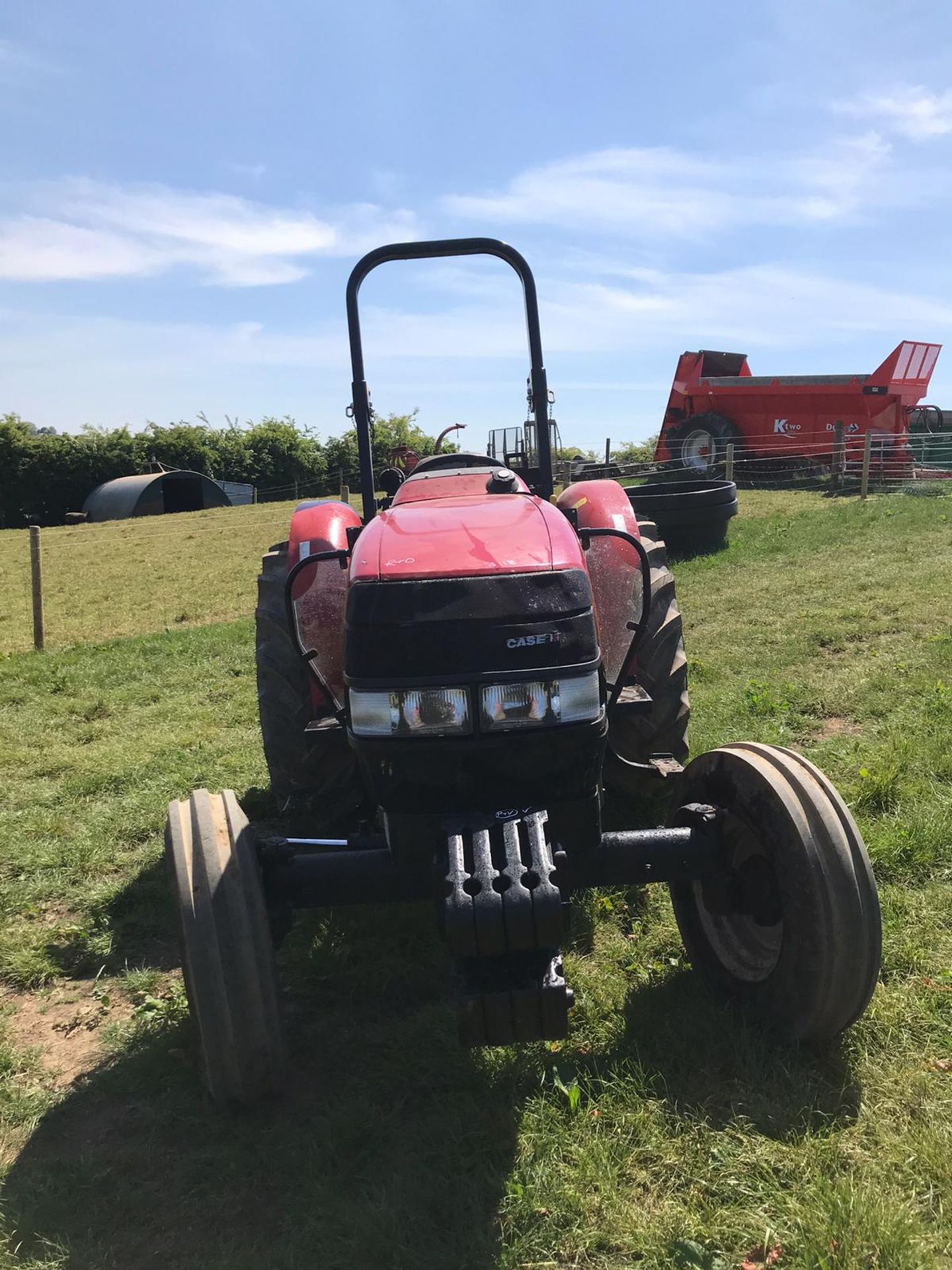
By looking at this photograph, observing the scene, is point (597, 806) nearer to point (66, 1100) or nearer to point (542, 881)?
point (542, 881)

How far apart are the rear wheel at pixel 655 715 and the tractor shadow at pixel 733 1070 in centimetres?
87

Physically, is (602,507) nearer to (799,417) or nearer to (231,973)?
(231,973)

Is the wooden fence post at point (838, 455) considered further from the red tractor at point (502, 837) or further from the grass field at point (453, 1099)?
the red tractor at point (502, 837)

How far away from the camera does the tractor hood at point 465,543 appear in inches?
102

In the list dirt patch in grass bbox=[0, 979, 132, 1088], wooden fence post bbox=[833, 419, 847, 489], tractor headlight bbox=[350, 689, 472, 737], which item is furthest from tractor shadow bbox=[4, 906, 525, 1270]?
wooden fence post bbox=[833, 419, 847, 489]

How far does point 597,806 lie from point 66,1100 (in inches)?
67.8

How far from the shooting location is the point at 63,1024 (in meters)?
3.17

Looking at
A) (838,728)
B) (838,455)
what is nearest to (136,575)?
(838,455)

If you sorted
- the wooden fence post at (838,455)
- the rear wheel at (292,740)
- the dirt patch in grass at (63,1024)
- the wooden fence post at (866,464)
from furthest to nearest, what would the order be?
the wooden fence post at (838,455) < the wooden fence post at (866,464) < the rear wheel at (292,740) < the dirt patch in grass at (63,1024)

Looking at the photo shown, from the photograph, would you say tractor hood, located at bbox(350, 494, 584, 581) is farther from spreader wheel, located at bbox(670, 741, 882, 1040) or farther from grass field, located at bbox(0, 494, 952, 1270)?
grass field, located at bbox(0, 494, 952, 1270)

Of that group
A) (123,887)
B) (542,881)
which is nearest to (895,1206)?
(542,881)

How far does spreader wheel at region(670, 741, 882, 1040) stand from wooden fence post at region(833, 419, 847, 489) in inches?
538

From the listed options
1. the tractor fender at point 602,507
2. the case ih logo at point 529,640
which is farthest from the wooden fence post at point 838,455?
the case ih logo at point 529,640

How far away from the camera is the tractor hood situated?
8.46 ft
